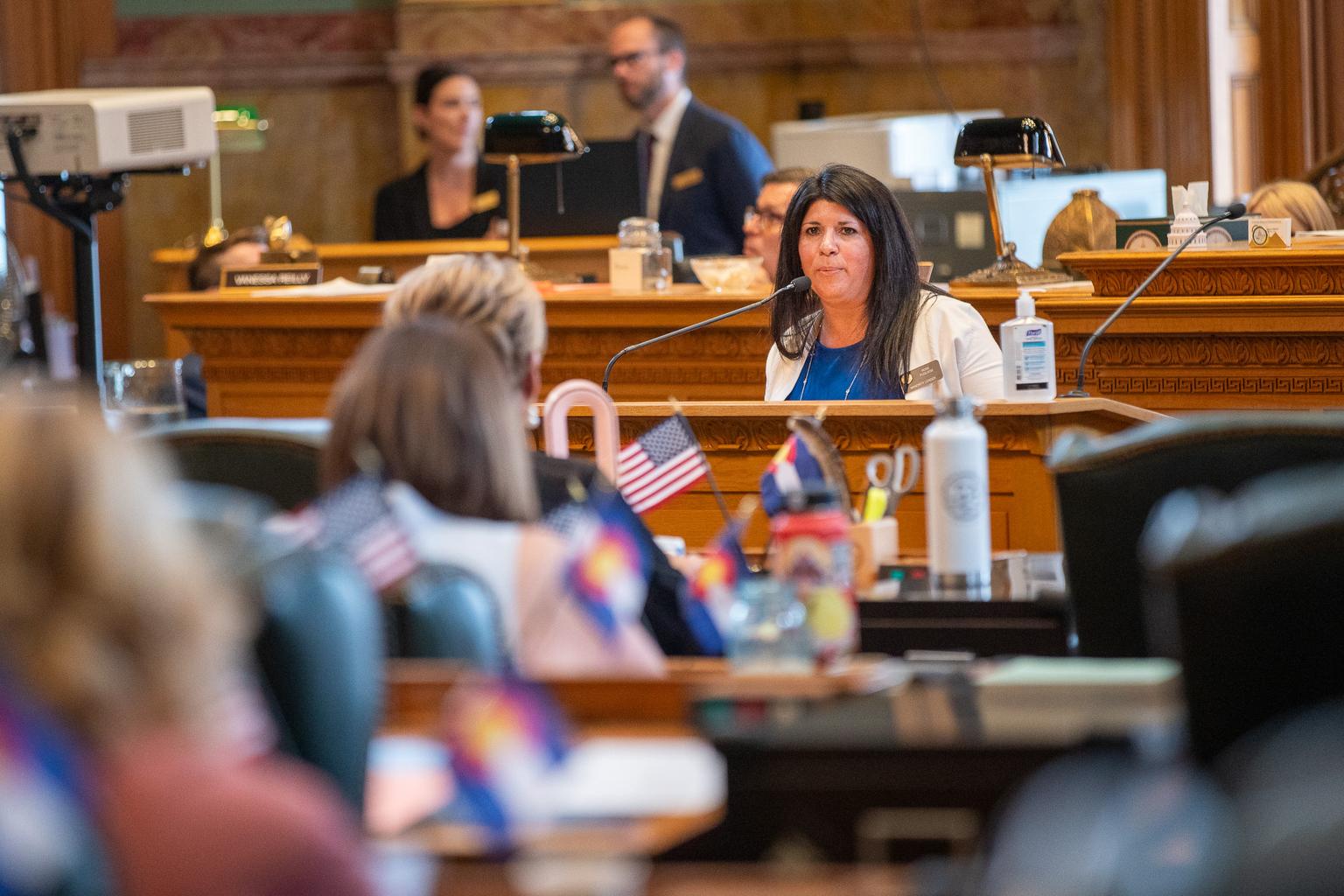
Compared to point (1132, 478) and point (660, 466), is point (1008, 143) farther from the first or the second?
point (1132, 478)

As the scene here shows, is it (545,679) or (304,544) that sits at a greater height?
(304,544)

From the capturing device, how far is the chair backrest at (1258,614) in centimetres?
172

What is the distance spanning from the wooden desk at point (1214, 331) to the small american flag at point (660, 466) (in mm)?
2414

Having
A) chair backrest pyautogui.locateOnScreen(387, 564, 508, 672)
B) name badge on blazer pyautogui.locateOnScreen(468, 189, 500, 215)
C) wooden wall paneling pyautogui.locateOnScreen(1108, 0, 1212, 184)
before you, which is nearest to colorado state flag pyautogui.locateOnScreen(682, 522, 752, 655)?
chair backrest pyautogui.locateOnScreen(387, 564, 508, 672)

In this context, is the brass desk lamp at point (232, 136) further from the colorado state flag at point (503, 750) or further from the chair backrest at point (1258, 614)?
the chair backrest at point (1258, 614)

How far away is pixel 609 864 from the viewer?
163cm

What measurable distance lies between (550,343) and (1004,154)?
141 cm

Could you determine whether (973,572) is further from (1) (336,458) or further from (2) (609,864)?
(2) (609,864)

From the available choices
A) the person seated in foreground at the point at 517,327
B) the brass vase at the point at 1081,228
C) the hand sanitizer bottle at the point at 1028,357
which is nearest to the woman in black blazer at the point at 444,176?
the brass vase at the point at 1081,228

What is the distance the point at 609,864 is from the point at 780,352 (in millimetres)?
2974

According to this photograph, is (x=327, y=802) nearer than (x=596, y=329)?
Yes

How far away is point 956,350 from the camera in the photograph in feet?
14.2

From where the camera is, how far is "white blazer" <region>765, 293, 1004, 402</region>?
14.0 ft

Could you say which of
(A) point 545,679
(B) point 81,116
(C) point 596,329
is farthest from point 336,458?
(C) point 596,329
